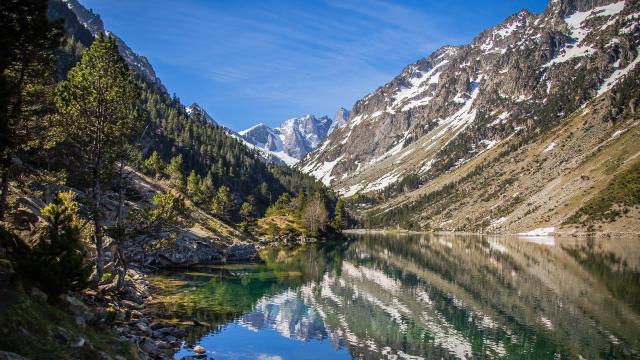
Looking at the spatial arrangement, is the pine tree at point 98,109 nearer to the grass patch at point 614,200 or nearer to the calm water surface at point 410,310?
the calm water surface at point 410,310

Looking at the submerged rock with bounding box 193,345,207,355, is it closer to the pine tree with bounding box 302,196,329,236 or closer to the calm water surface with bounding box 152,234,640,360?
the calm water surface with bounding box 152,234,640,360

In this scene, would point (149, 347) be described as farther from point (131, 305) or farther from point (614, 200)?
point (614, 200)

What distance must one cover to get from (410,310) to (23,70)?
50.4 meters

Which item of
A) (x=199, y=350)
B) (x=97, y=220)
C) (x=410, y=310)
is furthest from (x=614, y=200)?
(x=97, y=220)

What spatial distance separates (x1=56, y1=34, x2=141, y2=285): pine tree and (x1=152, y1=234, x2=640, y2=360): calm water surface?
53.3 ft

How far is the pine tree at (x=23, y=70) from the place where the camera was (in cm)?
2558

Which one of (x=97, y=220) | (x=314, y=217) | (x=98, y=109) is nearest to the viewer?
(x=97, y=220)

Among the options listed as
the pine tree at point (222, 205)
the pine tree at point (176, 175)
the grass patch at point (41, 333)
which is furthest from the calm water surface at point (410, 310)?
the pine tree at point (176, 175)

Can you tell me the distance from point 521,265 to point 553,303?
41.9m

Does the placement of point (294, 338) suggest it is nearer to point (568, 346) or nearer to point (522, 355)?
point (522, 355)

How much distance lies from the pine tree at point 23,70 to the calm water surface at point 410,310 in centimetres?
1934

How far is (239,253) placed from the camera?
10650 cm

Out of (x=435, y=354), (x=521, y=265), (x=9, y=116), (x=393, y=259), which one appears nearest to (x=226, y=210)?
(x=393, y=259)

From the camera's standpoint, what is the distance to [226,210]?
170 meters
